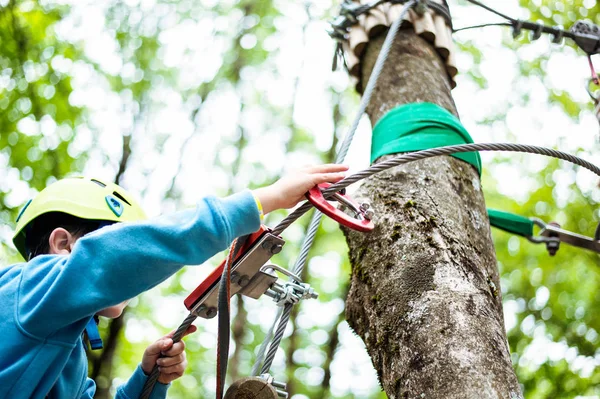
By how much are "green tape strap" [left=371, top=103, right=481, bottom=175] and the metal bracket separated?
810mm

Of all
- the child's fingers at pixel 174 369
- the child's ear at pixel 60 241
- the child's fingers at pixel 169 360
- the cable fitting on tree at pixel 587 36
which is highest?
the cable fitting on tree at pixel 587 36

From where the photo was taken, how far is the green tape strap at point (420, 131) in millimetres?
2211

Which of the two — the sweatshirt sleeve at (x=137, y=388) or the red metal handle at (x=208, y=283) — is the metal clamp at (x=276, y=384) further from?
the sweatshirt sleeve at (x=137, y=388)

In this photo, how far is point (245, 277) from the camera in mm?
1700

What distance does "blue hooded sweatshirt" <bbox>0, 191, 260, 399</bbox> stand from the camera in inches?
54.2

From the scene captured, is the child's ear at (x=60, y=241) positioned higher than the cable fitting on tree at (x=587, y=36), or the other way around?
the cable fitting on tree at (x=587, y=36)

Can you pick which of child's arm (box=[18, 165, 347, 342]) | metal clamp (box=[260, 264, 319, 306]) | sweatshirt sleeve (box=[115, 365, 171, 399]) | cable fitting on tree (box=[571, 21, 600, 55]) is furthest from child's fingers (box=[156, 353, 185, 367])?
cable fitting on tree (box=[571, 21, 600, 55])

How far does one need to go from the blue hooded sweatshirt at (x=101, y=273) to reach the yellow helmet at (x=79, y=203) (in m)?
0.51

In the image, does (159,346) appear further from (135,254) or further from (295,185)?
(295,185)

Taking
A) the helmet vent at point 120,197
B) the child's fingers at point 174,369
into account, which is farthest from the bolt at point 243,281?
the helmet vent at point 120,197

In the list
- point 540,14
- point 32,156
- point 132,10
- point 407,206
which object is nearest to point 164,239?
point 407,206

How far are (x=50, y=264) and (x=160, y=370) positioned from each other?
26.1 inches

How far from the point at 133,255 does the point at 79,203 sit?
2.43 feet

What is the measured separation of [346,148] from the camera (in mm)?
2176
